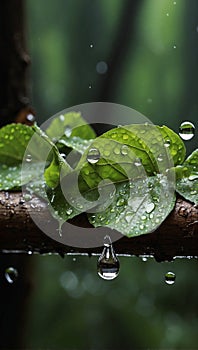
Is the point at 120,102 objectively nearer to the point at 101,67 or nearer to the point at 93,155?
the point at 101,67

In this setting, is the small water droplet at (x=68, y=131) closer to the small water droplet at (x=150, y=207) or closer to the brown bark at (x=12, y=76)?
the small water droplet at (x=150, y=207)

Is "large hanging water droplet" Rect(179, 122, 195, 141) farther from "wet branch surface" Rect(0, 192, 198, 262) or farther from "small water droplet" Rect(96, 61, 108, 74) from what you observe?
"small water droplet" Rect(96, 61, 108, 74)

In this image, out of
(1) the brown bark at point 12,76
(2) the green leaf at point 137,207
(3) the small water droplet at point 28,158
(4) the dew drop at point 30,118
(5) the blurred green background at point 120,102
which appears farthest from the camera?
(5) the blurred green background at point 120,102

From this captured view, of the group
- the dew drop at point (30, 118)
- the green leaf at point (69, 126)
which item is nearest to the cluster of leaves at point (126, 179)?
the green leaf at point (69, 126)

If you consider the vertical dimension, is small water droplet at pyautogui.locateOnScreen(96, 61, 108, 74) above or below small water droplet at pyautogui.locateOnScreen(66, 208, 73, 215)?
below

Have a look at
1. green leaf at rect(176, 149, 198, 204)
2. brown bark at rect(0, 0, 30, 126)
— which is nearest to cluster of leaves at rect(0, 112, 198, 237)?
green leaf at rect(176, 149, 198, 204)

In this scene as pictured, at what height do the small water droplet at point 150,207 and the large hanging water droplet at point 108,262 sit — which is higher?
the small water droplet at point 150,207

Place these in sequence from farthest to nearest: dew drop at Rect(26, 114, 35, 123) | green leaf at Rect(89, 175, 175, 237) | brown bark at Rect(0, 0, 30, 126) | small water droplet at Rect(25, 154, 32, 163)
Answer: brown bark at Rect(0, 0, 30, 126), dew drop at Rect(26, 114, 35, 123), small water droplet at Rect(25, 154, 32, 163), green leaf at Rect(89, 175, 175, 237)

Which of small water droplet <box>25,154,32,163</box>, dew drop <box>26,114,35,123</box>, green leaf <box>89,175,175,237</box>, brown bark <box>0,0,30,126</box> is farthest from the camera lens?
brown bark <box>0,0,30,126</box>
